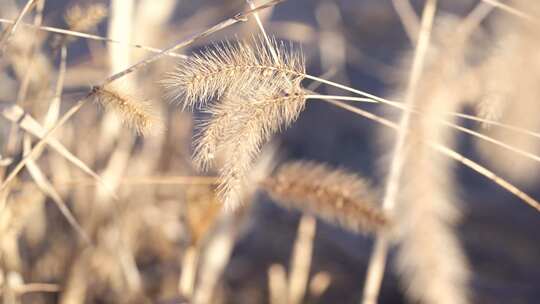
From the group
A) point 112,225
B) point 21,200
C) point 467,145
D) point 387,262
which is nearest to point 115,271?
point 112,225

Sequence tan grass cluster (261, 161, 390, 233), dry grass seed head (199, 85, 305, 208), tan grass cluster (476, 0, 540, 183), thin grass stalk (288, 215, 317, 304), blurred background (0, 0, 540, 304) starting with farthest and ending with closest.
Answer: thin grass stalk (288, 215, 317, 304) → blurred background (0, 0, 540, 304) → tan grass cluster (261, 161, 390, 233) → tan grass cluster (476, 0, 540, 183) → dry grass seed head (199, 85, 305, 208)

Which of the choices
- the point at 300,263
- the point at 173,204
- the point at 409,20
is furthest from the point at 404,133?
the point at 173,204

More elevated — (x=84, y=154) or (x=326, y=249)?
(x=84, y=154)

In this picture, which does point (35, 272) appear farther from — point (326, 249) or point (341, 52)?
point (341, 52)

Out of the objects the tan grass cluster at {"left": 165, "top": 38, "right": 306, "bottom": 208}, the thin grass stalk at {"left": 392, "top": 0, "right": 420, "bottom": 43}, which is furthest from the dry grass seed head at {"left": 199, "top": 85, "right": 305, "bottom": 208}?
the thin grass stalk at {"left": 392, "top": 0, "right": 420, "bottom": 43}

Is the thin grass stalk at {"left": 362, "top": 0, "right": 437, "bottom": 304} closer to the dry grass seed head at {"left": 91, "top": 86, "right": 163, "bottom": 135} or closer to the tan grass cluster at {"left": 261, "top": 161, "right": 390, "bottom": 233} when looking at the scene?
the tan grass cluster at {"left": 261, "top": 161, "right": 390, "bottom": 233}

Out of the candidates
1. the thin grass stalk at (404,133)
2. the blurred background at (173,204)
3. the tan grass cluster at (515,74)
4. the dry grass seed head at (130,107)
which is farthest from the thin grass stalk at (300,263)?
the dry grass seed head at (130,107)

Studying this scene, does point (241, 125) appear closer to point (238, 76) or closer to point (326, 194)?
point (238, 76)
